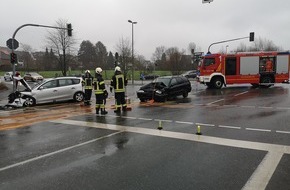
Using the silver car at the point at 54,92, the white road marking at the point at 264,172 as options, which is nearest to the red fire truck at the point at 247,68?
the silver car at the point at 54,92

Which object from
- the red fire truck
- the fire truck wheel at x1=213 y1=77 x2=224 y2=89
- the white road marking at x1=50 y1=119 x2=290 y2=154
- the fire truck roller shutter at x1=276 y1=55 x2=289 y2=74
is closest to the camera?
the white road marking at x1=50 y1=119 x2=290 y2=154

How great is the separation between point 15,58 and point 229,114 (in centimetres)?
1373

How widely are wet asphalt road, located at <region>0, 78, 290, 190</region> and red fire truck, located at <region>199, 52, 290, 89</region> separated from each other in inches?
592

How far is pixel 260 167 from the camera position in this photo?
5562mm

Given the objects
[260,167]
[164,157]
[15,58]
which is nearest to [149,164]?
[164,157]

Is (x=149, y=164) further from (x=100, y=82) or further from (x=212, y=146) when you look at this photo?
(x=100, y=82)

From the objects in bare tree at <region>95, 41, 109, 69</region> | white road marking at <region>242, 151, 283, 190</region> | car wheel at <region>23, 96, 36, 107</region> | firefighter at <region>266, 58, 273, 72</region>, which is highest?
bare tree at <region>95, 41, 109, 69</region>

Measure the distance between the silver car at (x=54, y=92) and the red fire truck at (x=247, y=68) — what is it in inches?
474

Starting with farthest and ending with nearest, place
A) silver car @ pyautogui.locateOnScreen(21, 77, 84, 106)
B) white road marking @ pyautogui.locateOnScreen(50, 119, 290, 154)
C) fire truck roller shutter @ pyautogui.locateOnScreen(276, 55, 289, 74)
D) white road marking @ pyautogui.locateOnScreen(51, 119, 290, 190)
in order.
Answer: fire truck roller shutter @ pyautogui.locateOnScreen(276, 55, 289, 74) → silver car @ pyautogui.locateOnScreen(21, 77, 84, 106) → white road marking @ pyautogui.locateOnScreen(50, 119, 290, 154) → white road marking @ pyautogui.locateOnScreen(51, 119, 290, 190)

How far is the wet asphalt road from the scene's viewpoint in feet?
16.5

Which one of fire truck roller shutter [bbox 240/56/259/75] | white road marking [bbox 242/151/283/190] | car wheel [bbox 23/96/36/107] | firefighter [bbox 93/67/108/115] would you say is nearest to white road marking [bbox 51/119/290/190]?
white road marking [bbox 242/151/283/190]

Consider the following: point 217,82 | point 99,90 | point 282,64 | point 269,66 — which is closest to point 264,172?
point 99,90

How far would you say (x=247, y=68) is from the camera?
25.5m

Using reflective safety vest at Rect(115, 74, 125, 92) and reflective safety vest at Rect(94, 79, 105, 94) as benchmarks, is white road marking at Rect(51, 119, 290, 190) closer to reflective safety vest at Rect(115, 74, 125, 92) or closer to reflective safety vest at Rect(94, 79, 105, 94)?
reflective safety vest at Rect(94, 79, 105, 94)
